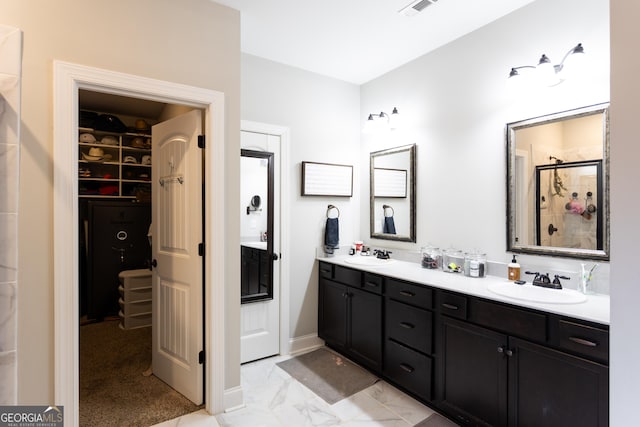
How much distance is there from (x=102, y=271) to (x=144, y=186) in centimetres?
118

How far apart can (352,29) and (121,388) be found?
10.6 feet

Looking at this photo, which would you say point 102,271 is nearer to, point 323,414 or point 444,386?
point 323,414

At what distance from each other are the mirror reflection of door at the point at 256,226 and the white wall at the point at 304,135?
0.20m

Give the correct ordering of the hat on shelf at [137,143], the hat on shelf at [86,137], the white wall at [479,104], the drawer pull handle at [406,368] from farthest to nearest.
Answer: the hat on shelf at [137,143]
the hat on shelf at [86,137]
the drawer pull handle at [406,368]
the white wall at [479,104]

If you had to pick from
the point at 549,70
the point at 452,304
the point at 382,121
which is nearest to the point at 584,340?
the point at 452,304

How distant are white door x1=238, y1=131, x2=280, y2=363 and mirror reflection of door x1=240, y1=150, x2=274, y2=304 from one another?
32 mm

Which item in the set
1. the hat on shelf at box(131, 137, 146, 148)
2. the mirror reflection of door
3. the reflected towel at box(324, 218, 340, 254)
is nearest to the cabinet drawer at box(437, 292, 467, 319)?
the reflected towel at box(324, 218, 340, 254)

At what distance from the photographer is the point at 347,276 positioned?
295 centimetres

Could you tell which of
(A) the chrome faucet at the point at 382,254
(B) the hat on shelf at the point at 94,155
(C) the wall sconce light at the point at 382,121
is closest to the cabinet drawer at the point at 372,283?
(A) the chrome faucet at the point at 382,254

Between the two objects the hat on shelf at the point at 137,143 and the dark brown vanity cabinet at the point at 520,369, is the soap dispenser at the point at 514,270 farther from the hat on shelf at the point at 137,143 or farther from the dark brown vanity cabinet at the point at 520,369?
the hat on shelf at the point at 137,143

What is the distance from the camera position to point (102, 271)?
400 centimetres

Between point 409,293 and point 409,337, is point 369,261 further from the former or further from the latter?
point 409,337

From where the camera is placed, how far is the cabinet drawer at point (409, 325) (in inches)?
89.0

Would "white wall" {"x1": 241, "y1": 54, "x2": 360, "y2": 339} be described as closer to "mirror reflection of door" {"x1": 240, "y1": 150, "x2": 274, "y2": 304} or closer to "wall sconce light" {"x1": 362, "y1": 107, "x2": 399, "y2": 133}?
"mirror reflection of door" {"x1": 240, "y1": 150, "x2": 274, "y2": 304}
